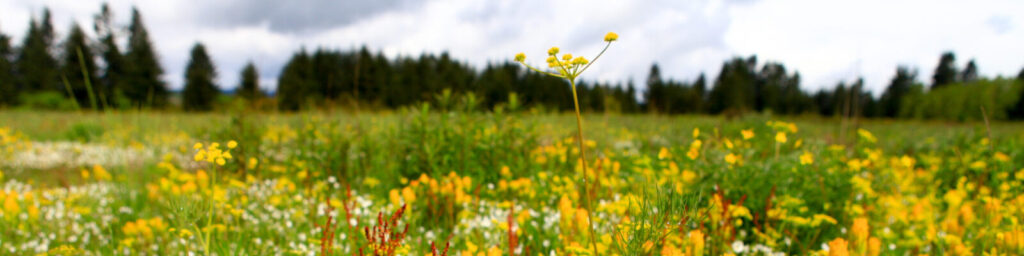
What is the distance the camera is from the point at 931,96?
134 feet

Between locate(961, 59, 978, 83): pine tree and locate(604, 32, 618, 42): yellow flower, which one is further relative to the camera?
locate(961, 59, 978, 83): pine tree

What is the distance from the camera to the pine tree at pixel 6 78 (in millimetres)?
34150

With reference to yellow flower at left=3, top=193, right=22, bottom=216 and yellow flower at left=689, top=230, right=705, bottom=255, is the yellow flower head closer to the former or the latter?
yellow flower at left=689, top=230, right=705, bottom=255

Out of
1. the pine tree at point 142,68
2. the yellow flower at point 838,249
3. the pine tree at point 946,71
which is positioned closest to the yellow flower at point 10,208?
the yellow flower at point 838,249

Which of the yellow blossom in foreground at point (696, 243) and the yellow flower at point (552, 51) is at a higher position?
the yellow flower at point (552, 51)

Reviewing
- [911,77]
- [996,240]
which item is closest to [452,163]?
[996,240]

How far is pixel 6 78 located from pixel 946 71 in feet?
273

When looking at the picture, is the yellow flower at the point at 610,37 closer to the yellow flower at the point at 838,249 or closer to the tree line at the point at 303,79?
the yellow flower at the point at 838,249

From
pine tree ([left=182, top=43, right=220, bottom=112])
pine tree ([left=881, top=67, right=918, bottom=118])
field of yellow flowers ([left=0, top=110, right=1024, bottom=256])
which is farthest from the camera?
pine tree ([left=881, top=67, right=918, bottom=118])

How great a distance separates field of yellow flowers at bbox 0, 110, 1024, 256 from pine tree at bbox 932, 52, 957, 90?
5712cm

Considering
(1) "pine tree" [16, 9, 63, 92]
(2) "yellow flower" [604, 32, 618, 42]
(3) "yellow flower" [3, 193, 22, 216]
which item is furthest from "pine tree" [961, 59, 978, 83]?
(1) "pine tree" [16, 9, 63, 92]

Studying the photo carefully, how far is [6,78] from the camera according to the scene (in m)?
35.1

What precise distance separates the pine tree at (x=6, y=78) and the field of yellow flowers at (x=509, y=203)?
4436 centimetres

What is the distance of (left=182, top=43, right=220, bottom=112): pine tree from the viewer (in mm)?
34000
